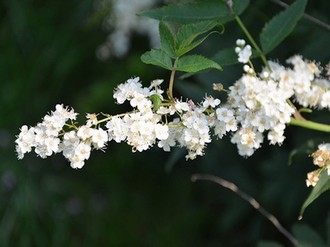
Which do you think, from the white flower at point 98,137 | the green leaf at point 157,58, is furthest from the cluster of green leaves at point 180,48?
the white flower at point 98,137

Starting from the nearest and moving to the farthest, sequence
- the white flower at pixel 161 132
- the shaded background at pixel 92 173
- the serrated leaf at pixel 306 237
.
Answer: the white flower at pixel 161 132 → the serrated leaf at pixel 306 237 → the shaded background at pixel 92 173

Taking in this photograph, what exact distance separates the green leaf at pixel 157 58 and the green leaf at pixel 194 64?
0.02 m

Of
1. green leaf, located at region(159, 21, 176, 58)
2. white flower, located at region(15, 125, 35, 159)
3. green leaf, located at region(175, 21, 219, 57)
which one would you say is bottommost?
green leaf, located at region(175, 21, 219, 57)

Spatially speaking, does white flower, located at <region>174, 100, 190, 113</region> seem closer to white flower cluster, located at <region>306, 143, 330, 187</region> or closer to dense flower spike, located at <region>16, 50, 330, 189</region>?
dense flower spike, located at <region>16, 50, 330, 189</region>

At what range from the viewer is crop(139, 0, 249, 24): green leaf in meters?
1.18

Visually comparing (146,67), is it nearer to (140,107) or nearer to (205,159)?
(205,159)

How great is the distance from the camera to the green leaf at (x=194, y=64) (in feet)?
3.25

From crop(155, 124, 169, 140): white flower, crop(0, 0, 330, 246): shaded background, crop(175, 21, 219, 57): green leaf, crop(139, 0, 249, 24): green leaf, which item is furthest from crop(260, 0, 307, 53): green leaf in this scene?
crop(0, 0, 330, 246): shaded background

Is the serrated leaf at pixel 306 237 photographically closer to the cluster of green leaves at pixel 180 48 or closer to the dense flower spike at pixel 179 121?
the dense flower spike at pixel 179 121

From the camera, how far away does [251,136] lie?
1034 millimetres

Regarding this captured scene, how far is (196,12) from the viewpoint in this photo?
1.19 m

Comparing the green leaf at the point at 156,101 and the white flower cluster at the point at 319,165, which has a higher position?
the green leaf at the point at 156,101

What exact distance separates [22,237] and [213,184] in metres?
0.86

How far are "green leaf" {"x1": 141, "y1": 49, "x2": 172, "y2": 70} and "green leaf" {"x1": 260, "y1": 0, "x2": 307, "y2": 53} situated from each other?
234 mm
